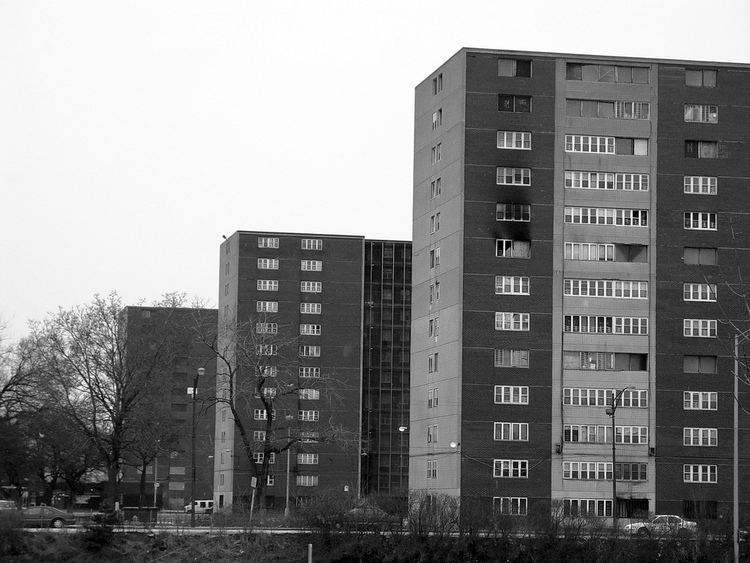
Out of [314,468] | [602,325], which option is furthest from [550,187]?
[314,468]

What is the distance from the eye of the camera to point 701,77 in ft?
349

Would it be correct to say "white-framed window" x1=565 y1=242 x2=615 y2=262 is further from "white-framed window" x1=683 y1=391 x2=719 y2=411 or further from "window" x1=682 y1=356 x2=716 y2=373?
"white-framed window" x1=683 y1=391 x2=719 y2=411

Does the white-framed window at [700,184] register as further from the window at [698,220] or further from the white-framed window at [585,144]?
the white-framed window at [585,144]

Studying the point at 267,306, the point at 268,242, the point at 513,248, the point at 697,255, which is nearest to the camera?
the point at 513,248

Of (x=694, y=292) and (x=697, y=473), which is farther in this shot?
(x=694, y=292)

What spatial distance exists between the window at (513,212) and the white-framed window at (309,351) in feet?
234

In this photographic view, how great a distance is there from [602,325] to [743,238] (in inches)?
563

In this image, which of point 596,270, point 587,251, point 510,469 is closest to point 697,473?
point 510,469

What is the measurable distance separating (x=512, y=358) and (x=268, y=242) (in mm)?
75629

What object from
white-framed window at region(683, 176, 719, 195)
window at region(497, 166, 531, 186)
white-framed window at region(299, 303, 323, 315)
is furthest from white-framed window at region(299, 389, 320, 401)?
white-framed window at region(683, 176, 719, 195)

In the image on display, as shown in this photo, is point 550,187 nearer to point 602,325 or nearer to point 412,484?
point 602,325

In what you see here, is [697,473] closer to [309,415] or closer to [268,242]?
[309,415]

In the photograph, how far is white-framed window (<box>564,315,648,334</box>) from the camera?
342 feet

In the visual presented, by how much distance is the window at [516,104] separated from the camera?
10469 centimetres
